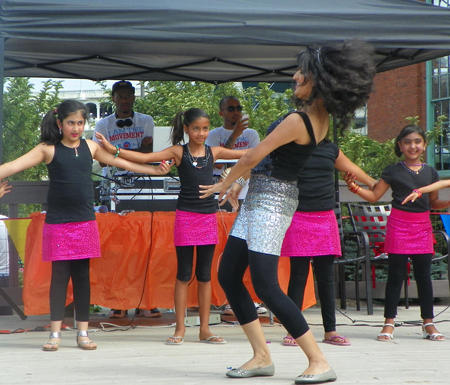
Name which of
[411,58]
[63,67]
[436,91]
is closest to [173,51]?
[63,67]

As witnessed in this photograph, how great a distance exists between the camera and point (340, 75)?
3.14 metres

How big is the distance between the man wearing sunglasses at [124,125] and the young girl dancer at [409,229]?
2.81 m

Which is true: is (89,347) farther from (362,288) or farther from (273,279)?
(362,288)

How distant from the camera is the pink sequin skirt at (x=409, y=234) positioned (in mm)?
4625

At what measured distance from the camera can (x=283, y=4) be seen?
4.59 m

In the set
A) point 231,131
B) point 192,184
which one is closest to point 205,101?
point 231,131

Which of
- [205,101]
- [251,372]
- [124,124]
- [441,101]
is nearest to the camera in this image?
[251,372]

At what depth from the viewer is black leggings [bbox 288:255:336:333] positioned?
14.4ft

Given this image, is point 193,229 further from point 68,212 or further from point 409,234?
point 409,234

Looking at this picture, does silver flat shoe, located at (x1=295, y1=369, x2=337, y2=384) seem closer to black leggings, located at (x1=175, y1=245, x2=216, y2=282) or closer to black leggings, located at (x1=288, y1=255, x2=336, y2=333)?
black leggings, located at (x1=288, y1=255, x2=336, y2=333)

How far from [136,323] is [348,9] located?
320cm

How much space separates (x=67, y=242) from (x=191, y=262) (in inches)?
35.9

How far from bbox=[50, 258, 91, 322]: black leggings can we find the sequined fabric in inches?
61.5

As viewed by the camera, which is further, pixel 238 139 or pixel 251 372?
pixel 238 139
